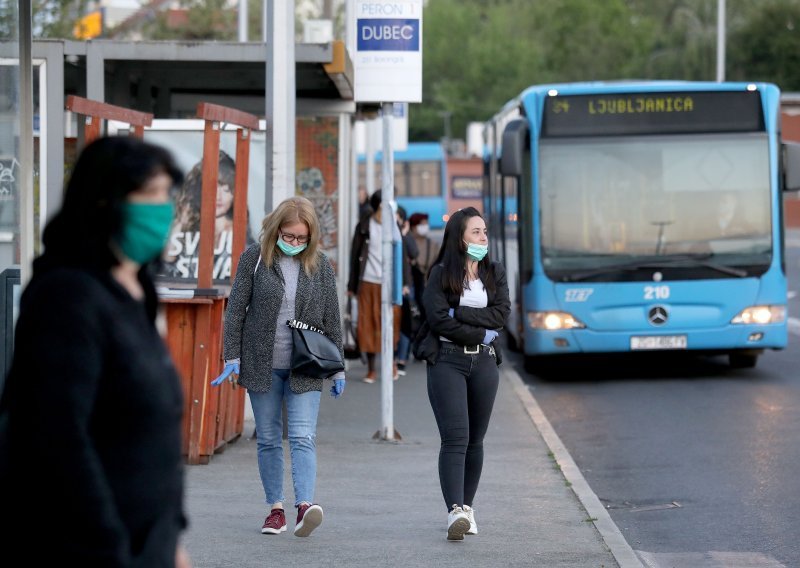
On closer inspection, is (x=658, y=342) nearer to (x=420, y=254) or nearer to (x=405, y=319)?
(x=405, y=319)

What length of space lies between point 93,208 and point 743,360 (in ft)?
45.0

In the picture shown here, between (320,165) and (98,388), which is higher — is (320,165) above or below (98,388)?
above

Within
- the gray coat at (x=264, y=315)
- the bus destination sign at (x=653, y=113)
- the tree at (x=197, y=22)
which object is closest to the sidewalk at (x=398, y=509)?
the gray coat at (x=264, y=315)

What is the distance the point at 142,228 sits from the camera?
3090mm

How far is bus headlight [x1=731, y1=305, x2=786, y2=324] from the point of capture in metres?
→ 14.9

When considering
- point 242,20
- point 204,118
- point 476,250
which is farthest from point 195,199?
Result: point 242,20

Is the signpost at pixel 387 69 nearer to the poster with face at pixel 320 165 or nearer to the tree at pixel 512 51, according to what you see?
the poster with face at pixel 320 165

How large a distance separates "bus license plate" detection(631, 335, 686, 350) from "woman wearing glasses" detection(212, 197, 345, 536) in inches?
316

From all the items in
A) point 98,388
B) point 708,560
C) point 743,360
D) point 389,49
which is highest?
point 389,49

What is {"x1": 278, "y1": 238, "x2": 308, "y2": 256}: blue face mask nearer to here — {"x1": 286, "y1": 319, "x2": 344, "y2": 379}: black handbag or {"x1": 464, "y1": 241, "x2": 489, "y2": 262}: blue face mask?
{"x1": 286, "y1": 319, "x2": 344, "y2": 379}: black handbag

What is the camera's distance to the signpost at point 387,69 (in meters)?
10.8

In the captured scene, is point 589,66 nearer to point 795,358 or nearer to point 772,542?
point 795,358

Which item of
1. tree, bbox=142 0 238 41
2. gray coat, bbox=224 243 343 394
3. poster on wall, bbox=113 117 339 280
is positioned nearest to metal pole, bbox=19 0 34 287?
gray coat, bbox=224 243 343 394

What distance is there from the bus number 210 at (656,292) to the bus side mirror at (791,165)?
1.64m
